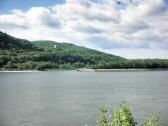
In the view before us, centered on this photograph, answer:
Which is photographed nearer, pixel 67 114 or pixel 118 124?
pixel 118 124

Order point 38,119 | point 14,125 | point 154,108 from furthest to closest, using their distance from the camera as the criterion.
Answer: point 154,108, point 38,119, point 14,125

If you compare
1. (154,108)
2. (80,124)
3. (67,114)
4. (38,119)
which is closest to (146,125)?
(80,124)

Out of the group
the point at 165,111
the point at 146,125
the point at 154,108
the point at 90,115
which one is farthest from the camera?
the point at 154,108

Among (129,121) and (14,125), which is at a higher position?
(129,121)

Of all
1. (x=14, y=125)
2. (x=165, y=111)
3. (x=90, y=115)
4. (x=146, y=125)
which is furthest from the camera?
(x=165, y=111)

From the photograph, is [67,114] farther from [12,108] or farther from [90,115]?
[12,108]

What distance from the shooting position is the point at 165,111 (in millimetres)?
38312

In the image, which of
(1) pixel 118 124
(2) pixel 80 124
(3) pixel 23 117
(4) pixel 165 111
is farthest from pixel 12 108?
(1) pixel 118 124

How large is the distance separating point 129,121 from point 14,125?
2142 cm

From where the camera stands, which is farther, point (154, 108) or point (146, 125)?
point (154, 108)

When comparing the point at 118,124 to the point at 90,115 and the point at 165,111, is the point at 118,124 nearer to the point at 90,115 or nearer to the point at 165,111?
the point at 90,115

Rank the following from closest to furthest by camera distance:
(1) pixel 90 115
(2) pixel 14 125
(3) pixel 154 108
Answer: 1. (2) pixel 14 125
2. (1) pixel 90 115
3. (3) pixel 154 108

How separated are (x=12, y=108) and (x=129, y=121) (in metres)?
34.0

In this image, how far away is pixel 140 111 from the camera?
38938 mm
